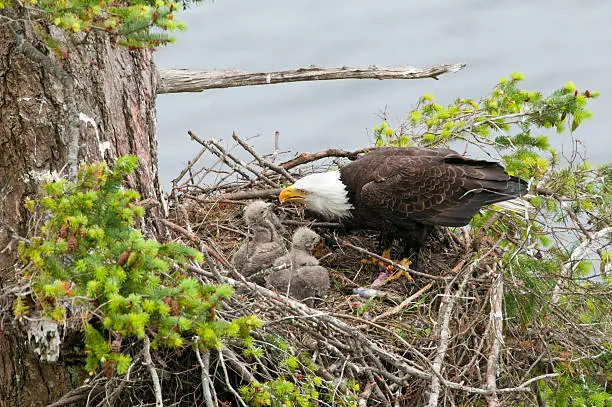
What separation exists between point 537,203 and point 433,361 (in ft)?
7.58

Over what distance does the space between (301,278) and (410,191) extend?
1.12 metres

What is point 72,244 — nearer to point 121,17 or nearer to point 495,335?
point 121,17

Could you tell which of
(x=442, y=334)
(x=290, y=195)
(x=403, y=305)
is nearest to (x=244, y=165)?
(x=290, y=195)

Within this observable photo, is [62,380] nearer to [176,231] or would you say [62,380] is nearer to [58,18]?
[176,231]

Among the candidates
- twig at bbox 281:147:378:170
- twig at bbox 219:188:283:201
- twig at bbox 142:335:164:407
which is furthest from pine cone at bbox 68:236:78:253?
twig at bbox 281:147:378:170

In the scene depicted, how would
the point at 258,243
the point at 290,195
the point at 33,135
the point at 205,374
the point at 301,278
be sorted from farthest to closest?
the point at 290,195, the point at 258,243, the point at 301,278, the point at 33,135, the point at 205,374

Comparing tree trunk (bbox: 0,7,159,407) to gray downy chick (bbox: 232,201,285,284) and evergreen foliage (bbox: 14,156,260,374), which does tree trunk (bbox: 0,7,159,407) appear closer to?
evergreen foliage (bbox: 14,156,260,374)

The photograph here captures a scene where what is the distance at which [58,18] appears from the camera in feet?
10.4

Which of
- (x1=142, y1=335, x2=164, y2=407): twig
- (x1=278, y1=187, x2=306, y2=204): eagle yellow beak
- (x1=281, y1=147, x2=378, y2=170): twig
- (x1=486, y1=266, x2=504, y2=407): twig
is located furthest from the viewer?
(x1=281, y1=147, x2=378, y2=170): twig

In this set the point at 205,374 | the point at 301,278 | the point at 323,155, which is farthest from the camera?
the point at 323,155

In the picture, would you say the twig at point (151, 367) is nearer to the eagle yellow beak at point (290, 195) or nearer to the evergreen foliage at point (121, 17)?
the evergreen foliage at point (121, 17)

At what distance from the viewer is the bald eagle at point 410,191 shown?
5789mm

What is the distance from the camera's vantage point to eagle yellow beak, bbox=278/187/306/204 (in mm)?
5984

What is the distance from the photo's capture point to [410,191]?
5.77m
